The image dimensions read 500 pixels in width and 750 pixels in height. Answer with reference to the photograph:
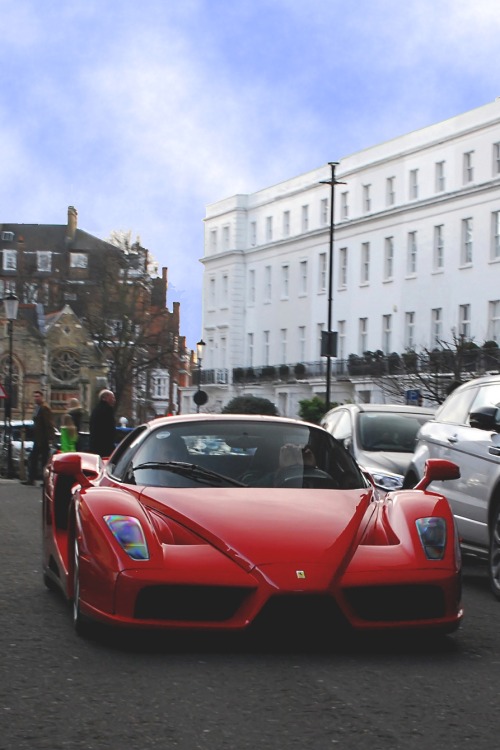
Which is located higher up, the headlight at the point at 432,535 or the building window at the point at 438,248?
→ the building window at the point at 438,248

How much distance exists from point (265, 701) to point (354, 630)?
129cm

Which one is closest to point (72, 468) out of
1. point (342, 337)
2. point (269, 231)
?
point (342, 337)

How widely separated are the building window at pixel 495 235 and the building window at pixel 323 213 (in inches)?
737

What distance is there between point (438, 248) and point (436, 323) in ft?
11.6

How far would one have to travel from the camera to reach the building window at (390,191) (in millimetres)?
73438

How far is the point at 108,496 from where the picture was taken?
7.96 metres

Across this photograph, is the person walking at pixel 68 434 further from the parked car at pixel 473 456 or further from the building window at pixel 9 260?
the building window at pixel 9 260

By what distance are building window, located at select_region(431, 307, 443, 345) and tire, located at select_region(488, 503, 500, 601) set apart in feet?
183

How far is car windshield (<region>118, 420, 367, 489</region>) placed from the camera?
27.8ft

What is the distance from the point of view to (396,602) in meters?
7.37

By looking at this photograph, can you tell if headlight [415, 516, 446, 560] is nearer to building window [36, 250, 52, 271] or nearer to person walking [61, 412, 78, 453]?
person walking [61, 412, 78, 453]

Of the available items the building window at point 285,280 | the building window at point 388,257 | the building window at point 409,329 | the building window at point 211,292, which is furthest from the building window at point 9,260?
the building window at point 409,329

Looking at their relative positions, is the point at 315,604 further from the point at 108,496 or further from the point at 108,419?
the point at 108,419

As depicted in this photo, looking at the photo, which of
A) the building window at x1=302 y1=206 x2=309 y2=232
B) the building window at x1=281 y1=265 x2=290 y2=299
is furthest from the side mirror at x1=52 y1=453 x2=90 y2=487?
the building window at x1=281 y1=265 x2=290 y2=299
